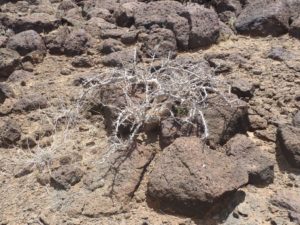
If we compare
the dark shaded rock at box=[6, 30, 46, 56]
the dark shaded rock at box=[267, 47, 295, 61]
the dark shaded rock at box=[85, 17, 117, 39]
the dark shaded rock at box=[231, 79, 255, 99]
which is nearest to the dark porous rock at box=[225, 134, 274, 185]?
the dark shaded rock at box=[231, 79, 255, 99]

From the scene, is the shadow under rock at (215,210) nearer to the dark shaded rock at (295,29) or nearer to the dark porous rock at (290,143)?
the dark porous rock at (290,143)

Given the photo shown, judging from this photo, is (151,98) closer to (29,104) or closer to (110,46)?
(29,104)

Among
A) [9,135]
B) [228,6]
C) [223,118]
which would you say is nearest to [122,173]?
[223,118]

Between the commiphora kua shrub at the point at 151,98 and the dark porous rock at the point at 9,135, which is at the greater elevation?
the commiphora kua shrub at the point at 151,98

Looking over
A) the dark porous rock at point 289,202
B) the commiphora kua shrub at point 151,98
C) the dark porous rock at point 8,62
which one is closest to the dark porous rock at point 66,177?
the commiphora kua shrub at point 151,98

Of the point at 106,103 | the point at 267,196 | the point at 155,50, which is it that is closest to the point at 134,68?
the point at 106,103

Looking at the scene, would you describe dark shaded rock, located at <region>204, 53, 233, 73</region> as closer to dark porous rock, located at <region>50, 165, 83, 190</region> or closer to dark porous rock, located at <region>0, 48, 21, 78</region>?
dark porous rock, located at <region>50, 165, 83, 190</region>
